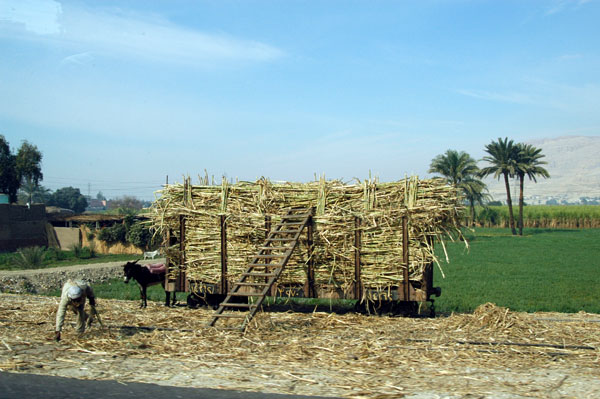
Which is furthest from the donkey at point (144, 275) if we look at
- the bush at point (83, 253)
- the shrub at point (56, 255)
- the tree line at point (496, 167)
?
the tree line at point (496, 167)

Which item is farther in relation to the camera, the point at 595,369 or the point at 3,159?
the point at 3,159

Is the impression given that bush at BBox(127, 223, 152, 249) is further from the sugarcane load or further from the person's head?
the person's head

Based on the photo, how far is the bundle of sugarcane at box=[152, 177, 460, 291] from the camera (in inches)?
454

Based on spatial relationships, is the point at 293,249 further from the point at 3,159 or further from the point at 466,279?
the point at 3,159

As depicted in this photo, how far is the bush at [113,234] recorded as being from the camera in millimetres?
36250

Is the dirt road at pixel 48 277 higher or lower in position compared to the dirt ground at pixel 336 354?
lower

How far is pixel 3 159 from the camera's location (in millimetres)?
56750

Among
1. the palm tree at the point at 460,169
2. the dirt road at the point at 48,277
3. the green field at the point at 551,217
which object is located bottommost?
the dirt road at the point at 48,277

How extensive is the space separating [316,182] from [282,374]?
18.7 feet

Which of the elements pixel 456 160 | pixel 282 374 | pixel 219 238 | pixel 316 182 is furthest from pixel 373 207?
pixel 456 160

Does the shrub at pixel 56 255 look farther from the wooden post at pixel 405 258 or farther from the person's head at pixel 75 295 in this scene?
the wooden post at pixel 405 258

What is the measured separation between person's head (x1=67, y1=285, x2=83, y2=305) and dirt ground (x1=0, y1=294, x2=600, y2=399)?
2.26ft

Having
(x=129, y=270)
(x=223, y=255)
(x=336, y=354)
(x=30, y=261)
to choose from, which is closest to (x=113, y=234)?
(x=30, y=261)

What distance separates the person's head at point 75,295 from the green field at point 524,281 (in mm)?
8515
